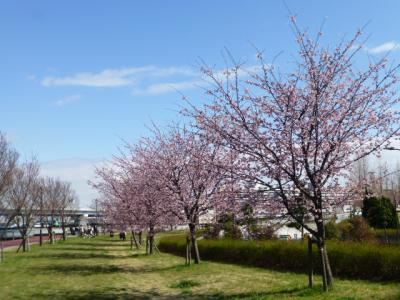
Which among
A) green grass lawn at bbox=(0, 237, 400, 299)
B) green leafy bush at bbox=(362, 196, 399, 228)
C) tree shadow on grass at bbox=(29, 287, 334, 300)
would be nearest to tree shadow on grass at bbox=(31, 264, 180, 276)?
green grass lawn at bbox=(0, 237, 400, 299)

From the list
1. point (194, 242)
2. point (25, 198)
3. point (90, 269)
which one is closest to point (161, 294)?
point (194, 242)

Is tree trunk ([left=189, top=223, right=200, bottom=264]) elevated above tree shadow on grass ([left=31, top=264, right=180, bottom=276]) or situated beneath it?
elevated above

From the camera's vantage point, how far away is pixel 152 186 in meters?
22.0

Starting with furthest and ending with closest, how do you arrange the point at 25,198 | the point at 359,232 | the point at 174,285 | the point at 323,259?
1. the point at 25,198
2. the point at 359,232
3. the point at 174,285
4. the point at 323,259

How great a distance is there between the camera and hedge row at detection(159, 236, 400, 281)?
12.7 metres

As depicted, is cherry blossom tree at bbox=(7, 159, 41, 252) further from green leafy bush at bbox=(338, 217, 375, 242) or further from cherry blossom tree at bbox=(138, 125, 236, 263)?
green leafy bush at bbox=(338, 217, 375, 242)

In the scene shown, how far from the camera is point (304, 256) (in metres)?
15.8

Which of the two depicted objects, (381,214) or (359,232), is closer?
(359,232)

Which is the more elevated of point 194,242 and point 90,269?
point 194,242

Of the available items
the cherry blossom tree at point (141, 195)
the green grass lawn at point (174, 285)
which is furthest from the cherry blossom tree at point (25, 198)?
the green grass lawn at point (174, 285)

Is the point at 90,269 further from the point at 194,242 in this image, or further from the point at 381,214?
the point at 381,214

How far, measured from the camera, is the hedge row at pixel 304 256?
41.8ft

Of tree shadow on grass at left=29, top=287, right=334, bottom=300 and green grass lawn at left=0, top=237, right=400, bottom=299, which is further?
green grass lawn at left=0, top=237, right=400, bottom=299

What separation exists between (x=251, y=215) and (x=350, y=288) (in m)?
2.97
